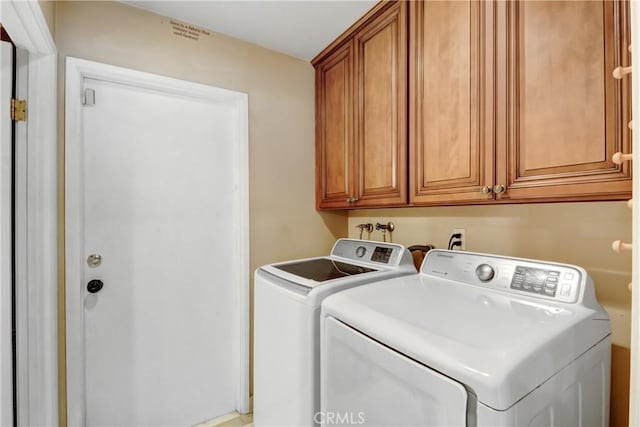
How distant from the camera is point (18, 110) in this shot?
4.23 ft

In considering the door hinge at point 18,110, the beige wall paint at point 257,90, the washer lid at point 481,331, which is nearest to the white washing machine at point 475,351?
the washer lid at point 481,331

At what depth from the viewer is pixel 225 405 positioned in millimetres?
1897

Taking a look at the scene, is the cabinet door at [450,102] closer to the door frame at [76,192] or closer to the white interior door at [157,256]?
the white interior door at [157,256]

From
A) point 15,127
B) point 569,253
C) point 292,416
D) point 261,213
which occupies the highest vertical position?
point 15,127

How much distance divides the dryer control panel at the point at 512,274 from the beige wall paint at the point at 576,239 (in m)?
0.23

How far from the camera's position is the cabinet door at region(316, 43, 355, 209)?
5.94 feet

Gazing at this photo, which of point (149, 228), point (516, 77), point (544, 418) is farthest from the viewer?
point (149, 228)

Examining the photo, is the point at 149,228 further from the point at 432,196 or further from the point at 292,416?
the point at 432,196

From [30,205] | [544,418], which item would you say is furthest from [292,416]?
[30,205]

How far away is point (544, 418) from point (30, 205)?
1931mm

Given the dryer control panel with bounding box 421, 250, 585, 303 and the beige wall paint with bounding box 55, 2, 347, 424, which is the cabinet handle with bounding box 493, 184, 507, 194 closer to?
the dryer control panel with bounding box 421, 250, 585, 303

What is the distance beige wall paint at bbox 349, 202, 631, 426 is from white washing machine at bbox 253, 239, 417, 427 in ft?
1.20

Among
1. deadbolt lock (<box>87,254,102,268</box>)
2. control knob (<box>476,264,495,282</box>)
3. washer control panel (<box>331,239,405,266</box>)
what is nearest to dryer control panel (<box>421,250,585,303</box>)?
Answer: control knob (<box>476,264,495,282</box>)

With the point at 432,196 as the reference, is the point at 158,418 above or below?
below
